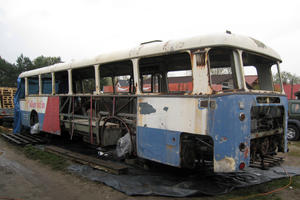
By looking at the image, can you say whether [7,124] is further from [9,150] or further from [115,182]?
[115,182]

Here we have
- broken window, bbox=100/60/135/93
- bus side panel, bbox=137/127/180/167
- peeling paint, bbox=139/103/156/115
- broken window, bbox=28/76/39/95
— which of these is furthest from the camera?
broken window, bbox=28/76/39/95

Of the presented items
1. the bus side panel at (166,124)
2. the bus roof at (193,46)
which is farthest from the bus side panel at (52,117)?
the bus side panel at (166,124)

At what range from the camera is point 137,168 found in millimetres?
5359

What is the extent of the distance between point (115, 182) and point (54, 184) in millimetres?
1152

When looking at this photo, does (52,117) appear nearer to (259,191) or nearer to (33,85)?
(33,85)

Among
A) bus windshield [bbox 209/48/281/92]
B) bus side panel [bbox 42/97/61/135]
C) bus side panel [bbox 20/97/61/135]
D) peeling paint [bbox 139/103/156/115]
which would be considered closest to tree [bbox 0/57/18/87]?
bus side panel [bbox 20/97/61/135]

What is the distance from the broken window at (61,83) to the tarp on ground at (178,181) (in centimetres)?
282

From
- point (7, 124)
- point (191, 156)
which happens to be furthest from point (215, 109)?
point (7, 124)

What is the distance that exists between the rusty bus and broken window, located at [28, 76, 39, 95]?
2240mm

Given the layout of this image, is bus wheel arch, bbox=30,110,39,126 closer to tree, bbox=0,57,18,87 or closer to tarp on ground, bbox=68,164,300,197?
tarp on ground, bbox=68,164,300,197

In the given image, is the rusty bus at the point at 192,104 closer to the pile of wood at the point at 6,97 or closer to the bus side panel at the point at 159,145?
the bus side panel at the point at 159,145

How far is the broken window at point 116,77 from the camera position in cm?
564

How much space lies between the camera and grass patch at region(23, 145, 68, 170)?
567 cm

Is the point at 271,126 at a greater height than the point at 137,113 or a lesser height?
lesser
